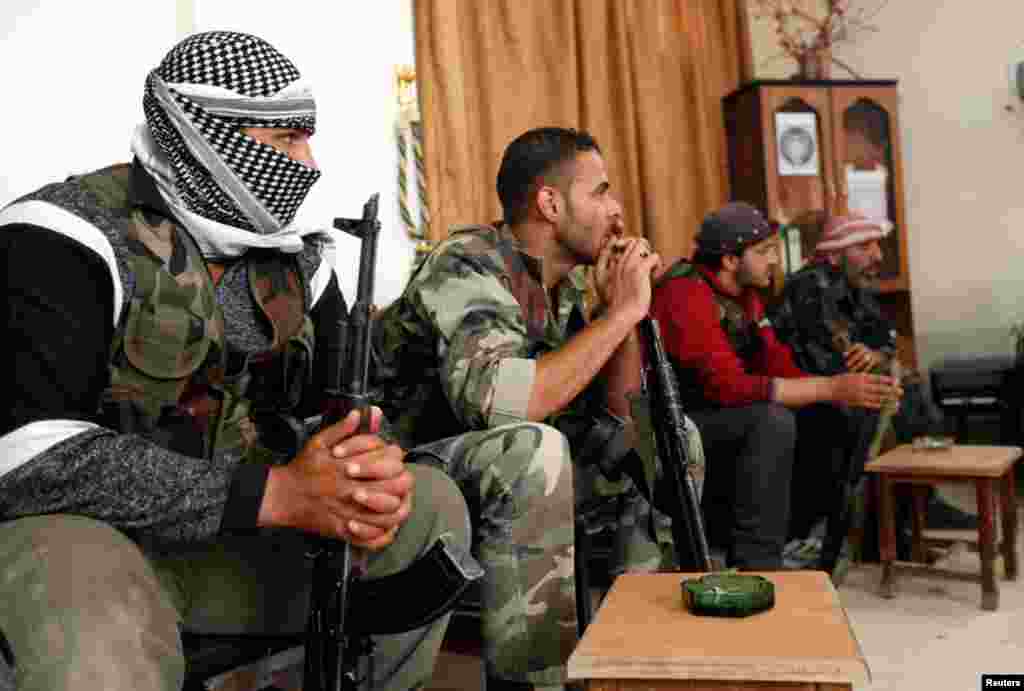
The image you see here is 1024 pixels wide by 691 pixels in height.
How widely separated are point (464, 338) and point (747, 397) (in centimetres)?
125

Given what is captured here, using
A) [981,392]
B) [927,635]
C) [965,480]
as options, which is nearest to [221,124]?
[927,635]

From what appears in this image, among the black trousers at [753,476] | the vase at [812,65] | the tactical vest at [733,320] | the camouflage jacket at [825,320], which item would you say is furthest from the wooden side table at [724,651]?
the vase at [812,65]

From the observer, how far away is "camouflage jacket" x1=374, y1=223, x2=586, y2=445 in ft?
5.60

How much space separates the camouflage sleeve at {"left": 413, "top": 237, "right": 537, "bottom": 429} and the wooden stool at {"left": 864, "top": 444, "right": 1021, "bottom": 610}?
147 centimetres

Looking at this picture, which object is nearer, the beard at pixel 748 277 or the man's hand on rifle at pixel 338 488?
the man's hand on rifle at pixel 338 488

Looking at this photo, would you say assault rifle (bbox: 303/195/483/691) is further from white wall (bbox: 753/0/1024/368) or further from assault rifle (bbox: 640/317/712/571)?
white wall (bbox: 753/0/1024/368)

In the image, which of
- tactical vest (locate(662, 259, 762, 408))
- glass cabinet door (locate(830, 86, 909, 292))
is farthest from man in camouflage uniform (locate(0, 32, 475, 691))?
glass cabinet door (locate(830, 86, 909, 292))

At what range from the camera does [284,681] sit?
1.54 m

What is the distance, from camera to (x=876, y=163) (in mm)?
4410

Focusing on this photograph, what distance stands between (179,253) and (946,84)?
4397mm

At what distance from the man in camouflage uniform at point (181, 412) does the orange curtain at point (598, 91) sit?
171 cm

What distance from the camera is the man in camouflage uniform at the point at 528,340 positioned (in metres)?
1.52

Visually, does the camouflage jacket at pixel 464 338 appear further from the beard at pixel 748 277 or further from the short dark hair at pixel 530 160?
the beard at pixel 748 277

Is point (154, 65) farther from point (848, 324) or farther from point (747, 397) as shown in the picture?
point (848, 324)
